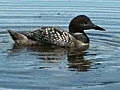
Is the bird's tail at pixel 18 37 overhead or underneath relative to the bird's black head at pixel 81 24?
underneath

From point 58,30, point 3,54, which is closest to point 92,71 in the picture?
point 3,54

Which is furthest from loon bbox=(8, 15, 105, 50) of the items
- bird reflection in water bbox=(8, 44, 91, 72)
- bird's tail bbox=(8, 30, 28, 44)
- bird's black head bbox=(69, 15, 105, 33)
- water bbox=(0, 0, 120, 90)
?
bird's black head bbox=(69, 15, 105, 33)

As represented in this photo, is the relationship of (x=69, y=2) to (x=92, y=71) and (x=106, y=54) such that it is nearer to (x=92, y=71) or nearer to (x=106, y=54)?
(x=106, y=54)

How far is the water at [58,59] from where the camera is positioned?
8.42 meters

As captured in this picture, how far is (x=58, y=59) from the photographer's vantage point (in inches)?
420

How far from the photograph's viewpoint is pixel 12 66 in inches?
381

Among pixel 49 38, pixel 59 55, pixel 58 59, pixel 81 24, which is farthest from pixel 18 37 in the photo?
pixel 58 59

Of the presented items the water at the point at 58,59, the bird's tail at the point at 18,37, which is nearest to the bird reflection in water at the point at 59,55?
the water at the point at 58,59

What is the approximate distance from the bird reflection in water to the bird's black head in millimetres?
1150

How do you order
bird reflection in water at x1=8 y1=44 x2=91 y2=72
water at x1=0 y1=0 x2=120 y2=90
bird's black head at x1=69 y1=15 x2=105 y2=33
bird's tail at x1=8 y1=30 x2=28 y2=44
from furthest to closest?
bird's black head at x1=69 y1=15 x2=105 y2=33
bird's tail at x1=8 y1=30 x2=28 y2=44
bird reflection in water at x1=8 y1=44 x2=91 y2=72
water at x1=0 y1=0 x2=120 y2=90

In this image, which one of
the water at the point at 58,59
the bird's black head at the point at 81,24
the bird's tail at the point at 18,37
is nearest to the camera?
the water at the point at 58,59

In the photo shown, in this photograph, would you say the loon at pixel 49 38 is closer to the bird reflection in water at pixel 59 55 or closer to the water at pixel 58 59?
the bird reflection in water at pixel 59 55

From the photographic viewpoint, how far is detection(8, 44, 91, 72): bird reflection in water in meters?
10.1

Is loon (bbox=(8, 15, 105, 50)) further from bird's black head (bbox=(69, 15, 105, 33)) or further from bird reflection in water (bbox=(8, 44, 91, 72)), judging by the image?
bird's black head (bbox=(69, 15, 105, 33))
